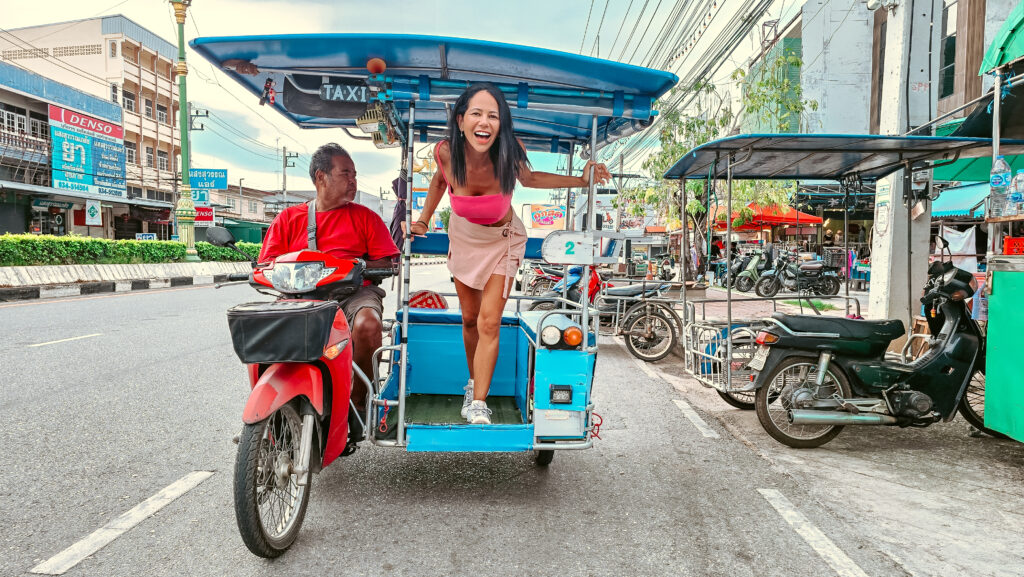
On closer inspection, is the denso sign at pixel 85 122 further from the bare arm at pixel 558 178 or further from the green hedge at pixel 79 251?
the bare arm at pixel 558 178

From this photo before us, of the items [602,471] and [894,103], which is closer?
[602,471]

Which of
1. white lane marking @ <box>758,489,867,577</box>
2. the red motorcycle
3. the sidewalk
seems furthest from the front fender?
the sidewalk

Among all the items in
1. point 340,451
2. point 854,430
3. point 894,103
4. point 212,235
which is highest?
point 894,103

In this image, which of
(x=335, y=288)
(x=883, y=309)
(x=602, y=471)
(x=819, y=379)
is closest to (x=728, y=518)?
(x=602, y=471)

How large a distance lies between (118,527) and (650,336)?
649cm

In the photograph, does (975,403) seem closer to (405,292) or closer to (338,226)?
(405,292)

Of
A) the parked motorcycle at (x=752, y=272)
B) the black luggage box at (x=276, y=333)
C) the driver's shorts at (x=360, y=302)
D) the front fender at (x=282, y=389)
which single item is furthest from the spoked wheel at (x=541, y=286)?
the black luggage box at (x=276, y=333)

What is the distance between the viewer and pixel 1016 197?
4.07 metres

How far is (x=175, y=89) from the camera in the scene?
40812 mm

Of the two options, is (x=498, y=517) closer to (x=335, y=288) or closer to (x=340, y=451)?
(x=340, y=451)

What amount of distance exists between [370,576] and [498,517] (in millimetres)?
782

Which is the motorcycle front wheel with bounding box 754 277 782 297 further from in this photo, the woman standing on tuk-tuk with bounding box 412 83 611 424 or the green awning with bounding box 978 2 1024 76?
the woman standing on tuk-tuk with bounding box 412 83 611 424

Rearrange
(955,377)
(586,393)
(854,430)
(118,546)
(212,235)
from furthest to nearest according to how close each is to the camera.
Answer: (854,430)
(955,377)
(586,393)
(212,235)
(118,546)

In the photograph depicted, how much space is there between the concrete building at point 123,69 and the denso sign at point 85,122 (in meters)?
5.03
